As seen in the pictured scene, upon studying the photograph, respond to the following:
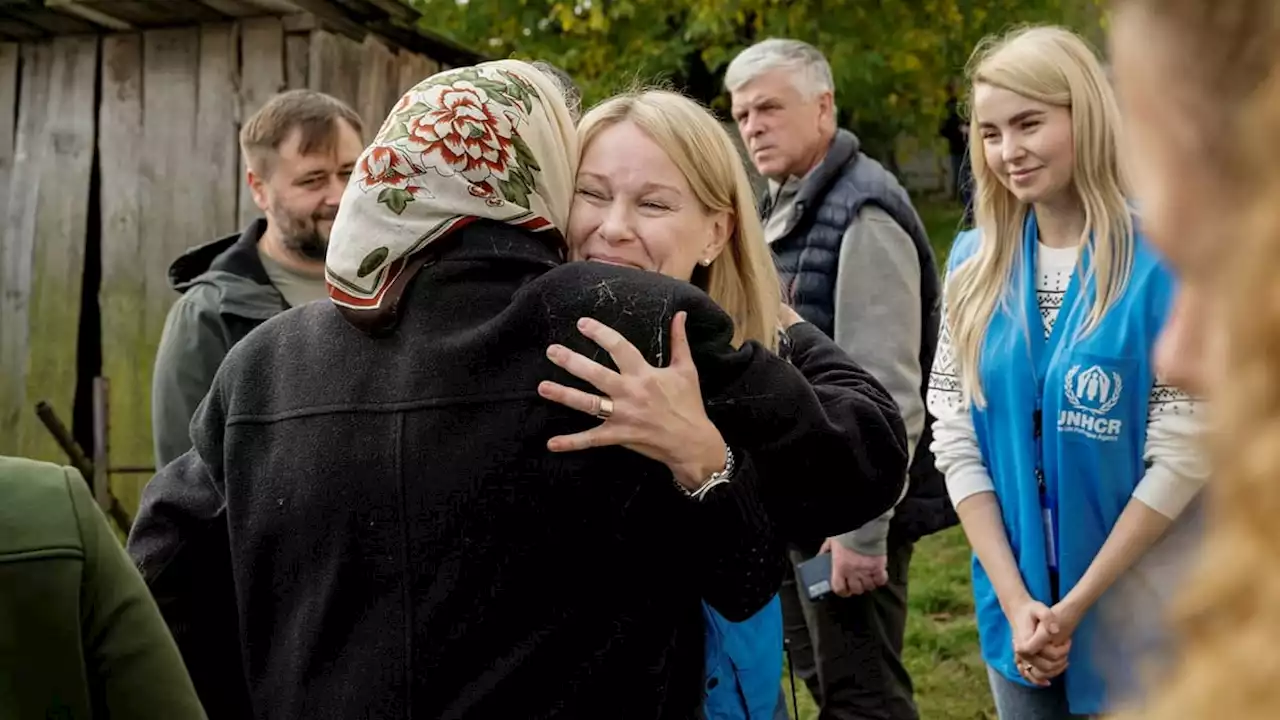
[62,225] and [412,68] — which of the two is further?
[412,68]

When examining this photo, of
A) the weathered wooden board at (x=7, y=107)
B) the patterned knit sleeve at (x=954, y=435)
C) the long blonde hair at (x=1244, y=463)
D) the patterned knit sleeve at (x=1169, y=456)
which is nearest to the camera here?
the long blonde hair at (x=1244, y=463)

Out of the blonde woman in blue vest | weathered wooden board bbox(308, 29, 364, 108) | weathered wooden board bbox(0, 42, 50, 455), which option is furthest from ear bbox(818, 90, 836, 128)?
weathered wooden board bbox(0, 42, 50, 455)

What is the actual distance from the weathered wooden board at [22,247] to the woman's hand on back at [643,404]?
213 inches

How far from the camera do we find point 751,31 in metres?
12.0

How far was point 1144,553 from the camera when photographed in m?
2.74

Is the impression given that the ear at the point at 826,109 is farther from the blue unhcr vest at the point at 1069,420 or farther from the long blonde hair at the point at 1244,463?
the long blonde hair at the point at 1244,463

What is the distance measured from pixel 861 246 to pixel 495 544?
7.87 ft

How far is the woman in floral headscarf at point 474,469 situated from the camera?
1573mm

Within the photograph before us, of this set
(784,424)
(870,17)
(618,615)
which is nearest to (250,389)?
(618,615)

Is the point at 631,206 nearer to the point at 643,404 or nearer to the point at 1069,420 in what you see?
the point at 643,404

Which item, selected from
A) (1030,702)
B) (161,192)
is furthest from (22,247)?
(1030,702)

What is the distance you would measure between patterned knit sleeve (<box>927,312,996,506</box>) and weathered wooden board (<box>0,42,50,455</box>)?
4681mm

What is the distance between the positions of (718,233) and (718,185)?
0.33 feet

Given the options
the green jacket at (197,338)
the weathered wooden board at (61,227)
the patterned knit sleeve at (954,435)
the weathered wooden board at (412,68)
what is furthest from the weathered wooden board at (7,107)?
the patterned knit sleeve at (954,435)
